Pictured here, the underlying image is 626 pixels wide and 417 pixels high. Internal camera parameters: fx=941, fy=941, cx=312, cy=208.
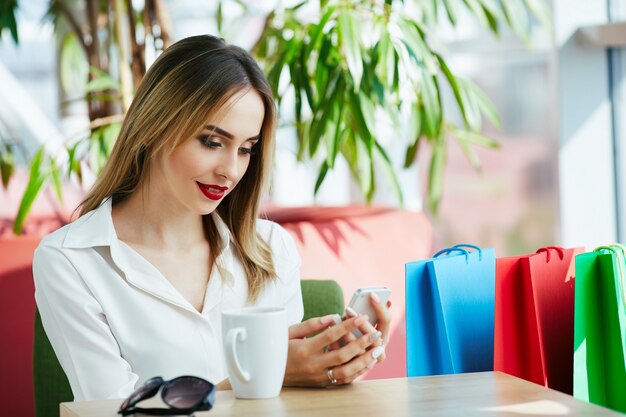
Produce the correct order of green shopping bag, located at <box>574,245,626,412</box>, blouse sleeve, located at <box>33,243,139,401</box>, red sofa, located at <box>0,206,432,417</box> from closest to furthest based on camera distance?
green shopping bag, located at <box>574,245,626,412</box>, blouse sleeve, located at <box>33,243,139,401</box>, red sofa, located at <box>0,206,432,417</box>

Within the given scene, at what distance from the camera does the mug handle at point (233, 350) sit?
110cm

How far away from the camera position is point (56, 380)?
1.71m

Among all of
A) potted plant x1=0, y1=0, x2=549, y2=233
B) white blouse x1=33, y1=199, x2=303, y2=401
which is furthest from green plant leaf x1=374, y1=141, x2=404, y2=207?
white blouse x1=33, y1=199, x2=303, y2=401

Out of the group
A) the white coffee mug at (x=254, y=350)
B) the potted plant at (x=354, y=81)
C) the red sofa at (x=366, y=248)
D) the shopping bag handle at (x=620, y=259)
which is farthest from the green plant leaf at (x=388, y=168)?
the white coffee mug at (x=254, y=350)

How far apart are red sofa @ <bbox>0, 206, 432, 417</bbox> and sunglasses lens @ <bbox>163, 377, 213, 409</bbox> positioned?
4.26ft

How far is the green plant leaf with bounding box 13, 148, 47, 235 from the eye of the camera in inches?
95.2

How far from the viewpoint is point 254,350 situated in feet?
3.67

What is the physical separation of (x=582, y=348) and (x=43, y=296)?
2.74ft

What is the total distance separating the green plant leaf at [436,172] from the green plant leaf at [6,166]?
4.18 feet

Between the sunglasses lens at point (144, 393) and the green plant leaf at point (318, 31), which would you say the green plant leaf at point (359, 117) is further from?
the sunglasses lens at point (144, 393)

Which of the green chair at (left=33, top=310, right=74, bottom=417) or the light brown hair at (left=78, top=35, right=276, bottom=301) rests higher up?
the light brown hair at (left=78, top=35, right=276, bottom=301)

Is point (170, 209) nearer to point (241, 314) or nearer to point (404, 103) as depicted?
point (241, 314)

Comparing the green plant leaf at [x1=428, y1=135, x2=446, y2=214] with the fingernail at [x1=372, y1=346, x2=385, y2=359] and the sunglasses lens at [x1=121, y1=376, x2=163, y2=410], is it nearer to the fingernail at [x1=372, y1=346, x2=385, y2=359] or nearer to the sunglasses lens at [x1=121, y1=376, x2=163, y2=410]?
the fingernail at [x1=372, y1=346, x2=385, y2=359]

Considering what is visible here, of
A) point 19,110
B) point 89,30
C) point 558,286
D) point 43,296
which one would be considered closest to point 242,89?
point 43,296
